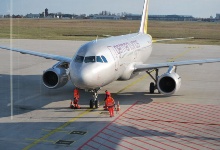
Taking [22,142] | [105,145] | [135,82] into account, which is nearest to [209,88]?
[135,82]

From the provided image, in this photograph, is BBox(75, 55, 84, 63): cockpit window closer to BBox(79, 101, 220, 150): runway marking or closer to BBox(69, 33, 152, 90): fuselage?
BBox(69, 33, 152, 90): fuselage

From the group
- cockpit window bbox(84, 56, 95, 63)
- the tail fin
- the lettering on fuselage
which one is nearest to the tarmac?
cockpit window bbox(84, 56, 95, 63)

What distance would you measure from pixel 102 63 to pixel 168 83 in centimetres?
503

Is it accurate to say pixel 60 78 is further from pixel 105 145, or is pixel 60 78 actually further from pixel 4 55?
pixel 4 55

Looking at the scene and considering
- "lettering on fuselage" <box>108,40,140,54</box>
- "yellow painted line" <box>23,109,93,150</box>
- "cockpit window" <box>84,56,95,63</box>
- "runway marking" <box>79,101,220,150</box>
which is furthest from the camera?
"lettering on fuselage" <box>108,40,140,54</box>

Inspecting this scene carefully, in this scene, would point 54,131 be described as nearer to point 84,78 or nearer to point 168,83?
point 84,78

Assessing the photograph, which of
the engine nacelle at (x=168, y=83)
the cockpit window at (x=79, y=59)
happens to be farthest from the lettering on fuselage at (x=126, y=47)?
the cockpit window at (x=79, y=59)

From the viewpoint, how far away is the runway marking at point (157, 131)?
1585 centimetres

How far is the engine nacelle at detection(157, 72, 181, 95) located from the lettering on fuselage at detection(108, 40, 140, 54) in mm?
3167

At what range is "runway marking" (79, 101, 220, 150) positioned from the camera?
52.0ft

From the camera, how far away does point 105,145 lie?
15695 millimetres

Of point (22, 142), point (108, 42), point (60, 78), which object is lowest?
point (22, 142)

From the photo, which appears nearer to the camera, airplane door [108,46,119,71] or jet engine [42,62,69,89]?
airplane door [108,46,119,71]

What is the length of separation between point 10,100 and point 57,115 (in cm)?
493
